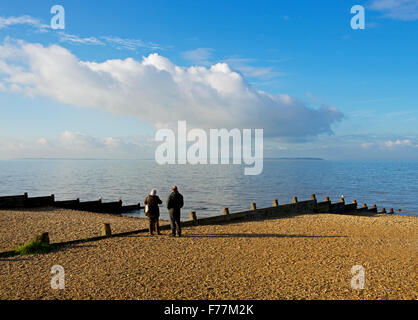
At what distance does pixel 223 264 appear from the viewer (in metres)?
9.93

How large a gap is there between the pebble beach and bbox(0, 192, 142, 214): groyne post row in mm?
6941

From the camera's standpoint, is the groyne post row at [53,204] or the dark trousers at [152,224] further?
the groyne post row at [53,204]

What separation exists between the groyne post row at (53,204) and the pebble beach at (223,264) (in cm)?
694

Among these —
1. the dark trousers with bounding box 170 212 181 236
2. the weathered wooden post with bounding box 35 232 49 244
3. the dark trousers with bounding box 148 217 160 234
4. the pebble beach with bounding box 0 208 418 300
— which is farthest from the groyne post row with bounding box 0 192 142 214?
the dark trousers with bounding box 170 212 181 236

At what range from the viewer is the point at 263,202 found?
1619 inches

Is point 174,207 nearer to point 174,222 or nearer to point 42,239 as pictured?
point 174,222

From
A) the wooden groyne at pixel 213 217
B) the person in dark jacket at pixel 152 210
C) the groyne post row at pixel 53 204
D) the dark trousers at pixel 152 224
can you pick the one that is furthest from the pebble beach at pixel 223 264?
the groyne post row at pixel 53 204

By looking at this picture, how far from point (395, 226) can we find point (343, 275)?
10735mm

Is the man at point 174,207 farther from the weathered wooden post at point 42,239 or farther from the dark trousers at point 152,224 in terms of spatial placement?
the weathered wooden post at point 42,239

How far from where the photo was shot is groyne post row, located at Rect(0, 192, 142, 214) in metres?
22.4

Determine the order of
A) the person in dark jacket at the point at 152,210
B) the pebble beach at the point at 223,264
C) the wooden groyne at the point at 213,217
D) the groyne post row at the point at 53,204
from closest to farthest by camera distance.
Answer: the pebble beach at the point at 223,264
the person in dark jacket at the point at 152,210
the wooden groyne at the point at 213,217
the groyne post row at the point at 53,204

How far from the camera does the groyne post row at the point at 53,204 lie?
73.4 ft
